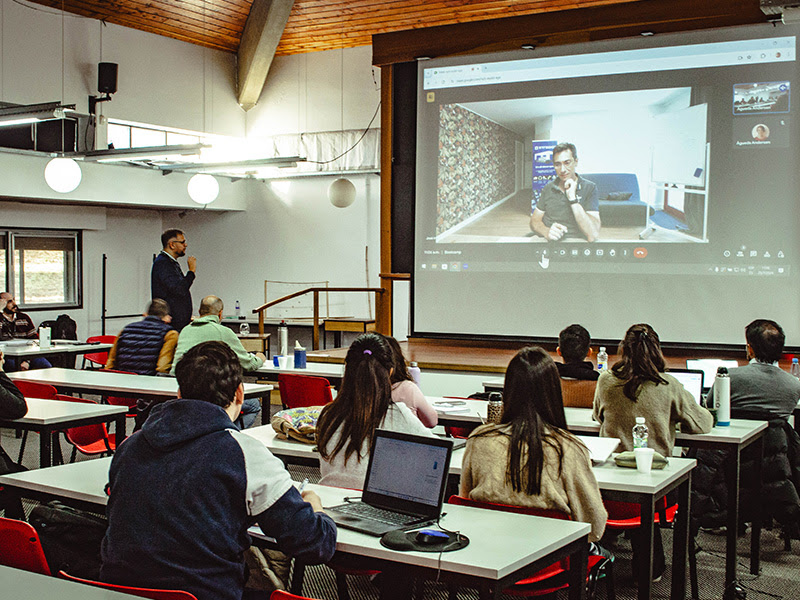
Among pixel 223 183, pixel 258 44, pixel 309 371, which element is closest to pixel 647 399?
pixel 309 371

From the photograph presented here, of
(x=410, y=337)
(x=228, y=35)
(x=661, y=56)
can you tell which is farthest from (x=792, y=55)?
(x=228, y=35)

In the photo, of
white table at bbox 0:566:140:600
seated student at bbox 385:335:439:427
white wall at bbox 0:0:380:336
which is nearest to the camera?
white table at bbox 0:566:140:600

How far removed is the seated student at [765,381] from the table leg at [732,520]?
24.0 inches

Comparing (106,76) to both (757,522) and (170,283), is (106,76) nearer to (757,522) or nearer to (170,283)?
(170,283)

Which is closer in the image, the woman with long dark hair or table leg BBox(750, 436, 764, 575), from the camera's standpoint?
the woman with long dark hair

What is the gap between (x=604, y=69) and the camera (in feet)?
22.8

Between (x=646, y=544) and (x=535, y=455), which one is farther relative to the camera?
(x=646, y=544)

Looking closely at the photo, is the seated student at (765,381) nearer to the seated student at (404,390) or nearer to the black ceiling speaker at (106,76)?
the seated student at (404,390)

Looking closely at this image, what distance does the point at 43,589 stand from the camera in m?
1.86

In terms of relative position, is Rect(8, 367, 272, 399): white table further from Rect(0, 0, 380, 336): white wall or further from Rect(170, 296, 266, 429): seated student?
Rect(0, 0, 380, 336): white wall

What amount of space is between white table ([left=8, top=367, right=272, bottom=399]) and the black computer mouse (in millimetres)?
3188

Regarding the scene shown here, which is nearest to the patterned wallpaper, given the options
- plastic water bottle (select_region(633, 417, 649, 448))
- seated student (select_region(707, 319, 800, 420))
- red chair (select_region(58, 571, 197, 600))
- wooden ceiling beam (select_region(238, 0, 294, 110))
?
seated student (select_region(707, 319, 800, 420))

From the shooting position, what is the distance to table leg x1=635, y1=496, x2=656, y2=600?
118 inches

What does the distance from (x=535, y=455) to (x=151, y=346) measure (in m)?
4.36
